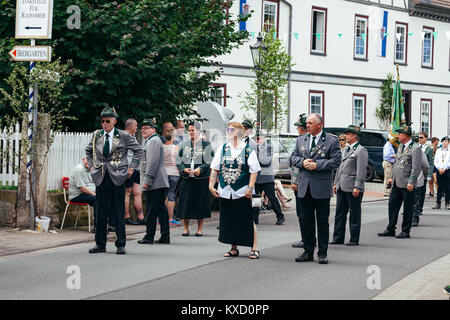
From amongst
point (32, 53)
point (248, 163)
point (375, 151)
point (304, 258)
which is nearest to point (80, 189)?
point (32, 53)

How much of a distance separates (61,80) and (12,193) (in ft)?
7.47

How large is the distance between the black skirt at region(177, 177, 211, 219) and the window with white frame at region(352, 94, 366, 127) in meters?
24.5

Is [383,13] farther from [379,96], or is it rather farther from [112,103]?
[112,103]

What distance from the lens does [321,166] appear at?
973cm

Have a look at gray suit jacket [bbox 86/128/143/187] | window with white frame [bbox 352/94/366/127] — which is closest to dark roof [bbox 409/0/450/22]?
window with white frame [bbox 352/94/366/127]

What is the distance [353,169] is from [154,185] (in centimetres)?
316

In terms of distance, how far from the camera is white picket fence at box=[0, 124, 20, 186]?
1335 cm

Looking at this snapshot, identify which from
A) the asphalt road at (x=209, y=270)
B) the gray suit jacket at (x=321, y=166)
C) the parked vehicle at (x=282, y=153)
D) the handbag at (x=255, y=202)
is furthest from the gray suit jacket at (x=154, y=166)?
the parked vehicle at (x=282, y=153)

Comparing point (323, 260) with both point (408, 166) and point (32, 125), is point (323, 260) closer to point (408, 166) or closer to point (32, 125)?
point (408, 166)

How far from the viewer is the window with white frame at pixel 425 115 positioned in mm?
40250

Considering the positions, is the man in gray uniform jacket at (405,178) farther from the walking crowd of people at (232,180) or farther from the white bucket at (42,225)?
the white bucket at (42,225)

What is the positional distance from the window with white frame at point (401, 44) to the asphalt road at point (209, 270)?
26297mm

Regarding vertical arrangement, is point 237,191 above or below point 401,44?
below
